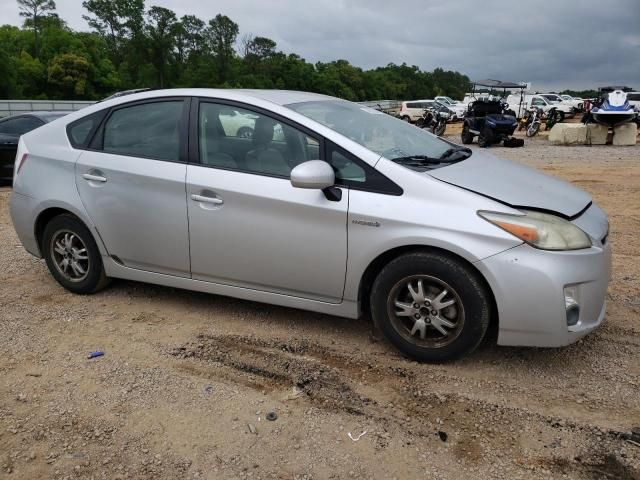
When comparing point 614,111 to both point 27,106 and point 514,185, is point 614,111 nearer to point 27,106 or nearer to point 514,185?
point 514,185

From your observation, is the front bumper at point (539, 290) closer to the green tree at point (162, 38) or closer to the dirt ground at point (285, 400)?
the dirt ground at point (285, 400)

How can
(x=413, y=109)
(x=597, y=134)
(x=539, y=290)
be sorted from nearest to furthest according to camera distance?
1. (x=539, y=290)
2. (x=597, y=134)
3. (x=413, y=109)

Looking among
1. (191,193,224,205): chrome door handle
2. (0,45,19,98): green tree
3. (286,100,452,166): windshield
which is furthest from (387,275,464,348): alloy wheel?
(0,45,19,98): green tree

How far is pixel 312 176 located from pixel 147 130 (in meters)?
1.56

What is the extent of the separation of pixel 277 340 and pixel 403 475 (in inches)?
59.7

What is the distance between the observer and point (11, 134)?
10.2 meters

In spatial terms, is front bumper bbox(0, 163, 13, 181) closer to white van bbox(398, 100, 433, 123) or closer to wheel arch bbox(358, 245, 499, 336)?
wheel arch bbox(358, 245, 499, 336)

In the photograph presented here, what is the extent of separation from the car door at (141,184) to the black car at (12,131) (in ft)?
21.2

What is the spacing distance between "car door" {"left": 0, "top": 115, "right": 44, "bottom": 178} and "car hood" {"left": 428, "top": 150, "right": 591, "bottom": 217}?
8.78 meters

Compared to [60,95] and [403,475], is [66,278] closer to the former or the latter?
[403,475]

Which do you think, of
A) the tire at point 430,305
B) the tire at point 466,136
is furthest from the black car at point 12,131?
the tire at point 466,136

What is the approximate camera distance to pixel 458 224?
10.5ft

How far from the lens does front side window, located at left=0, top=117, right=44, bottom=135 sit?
33.6 feet

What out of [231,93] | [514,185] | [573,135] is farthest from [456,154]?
[573,135]
